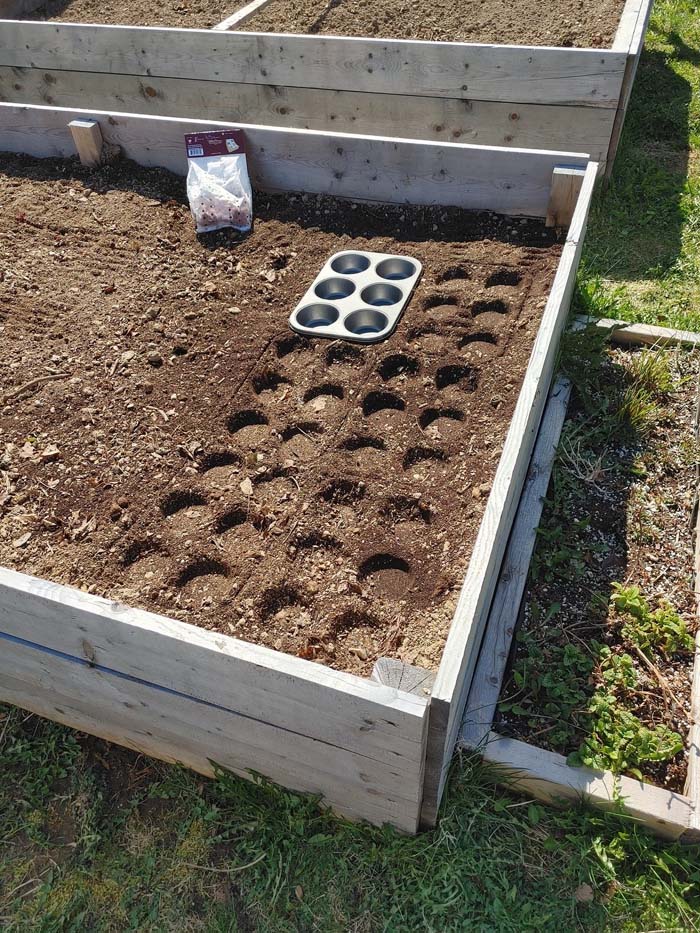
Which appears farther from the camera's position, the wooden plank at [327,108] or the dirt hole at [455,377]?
the wooden plank at [327,108]

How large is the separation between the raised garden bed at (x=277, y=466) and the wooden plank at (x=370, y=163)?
1 centimetres

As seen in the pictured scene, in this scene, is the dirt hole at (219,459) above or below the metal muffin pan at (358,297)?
below

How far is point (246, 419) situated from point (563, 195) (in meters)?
1.66

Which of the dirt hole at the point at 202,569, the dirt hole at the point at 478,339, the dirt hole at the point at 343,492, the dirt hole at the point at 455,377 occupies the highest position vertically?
the dirt hole at the point at 478,339

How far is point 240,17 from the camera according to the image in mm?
Answer: 4910

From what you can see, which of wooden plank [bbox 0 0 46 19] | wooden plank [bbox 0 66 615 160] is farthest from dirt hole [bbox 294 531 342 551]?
wooden plank [bbox 0 0 46 19]

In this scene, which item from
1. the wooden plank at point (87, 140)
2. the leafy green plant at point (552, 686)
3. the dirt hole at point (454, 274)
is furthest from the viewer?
the wooden plank at point (87, 140)

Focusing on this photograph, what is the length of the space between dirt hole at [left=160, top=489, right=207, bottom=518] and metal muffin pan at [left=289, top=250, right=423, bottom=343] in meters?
0.87

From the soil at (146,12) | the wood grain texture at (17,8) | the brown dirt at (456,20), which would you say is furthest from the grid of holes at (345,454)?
the wood grain texture at (17,8)

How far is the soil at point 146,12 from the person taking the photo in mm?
5520

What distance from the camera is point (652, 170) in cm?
445

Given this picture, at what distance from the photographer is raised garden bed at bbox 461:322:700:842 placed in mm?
1920

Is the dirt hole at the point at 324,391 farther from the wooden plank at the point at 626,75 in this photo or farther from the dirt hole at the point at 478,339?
the wooden plank at the point at 626,75

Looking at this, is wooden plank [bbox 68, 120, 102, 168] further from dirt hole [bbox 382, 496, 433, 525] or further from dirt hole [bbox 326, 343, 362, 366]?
dirt hole [bbox 382, 496, 433, 525]
